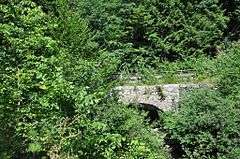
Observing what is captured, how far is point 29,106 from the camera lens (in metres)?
8.55

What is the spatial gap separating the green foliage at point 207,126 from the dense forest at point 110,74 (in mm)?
36

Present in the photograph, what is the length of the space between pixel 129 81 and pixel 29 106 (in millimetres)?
14626

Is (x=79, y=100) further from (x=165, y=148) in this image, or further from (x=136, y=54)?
(x=136, y=54)

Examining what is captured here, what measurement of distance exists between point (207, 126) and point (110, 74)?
4.00m

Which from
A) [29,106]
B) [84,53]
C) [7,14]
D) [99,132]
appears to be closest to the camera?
[99,132]

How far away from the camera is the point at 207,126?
1833 cm

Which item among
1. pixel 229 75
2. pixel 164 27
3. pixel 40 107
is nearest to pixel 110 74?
pixel 229 75

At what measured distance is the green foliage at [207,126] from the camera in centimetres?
1780

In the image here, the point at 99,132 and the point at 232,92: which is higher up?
the point at 99,132

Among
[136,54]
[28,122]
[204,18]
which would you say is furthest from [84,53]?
[28,122]

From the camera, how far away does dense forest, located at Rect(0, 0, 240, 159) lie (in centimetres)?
828

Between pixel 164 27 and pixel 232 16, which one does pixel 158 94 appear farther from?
pixel 232 16

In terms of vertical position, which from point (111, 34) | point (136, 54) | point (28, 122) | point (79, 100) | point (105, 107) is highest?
point (79, 100)

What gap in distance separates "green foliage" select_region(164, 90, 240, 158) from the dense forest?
36mm
